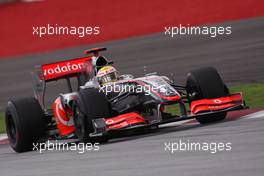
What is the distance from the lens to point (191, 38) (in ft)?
86.6

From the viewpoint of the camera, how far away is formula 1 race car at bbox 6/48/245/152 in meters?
12.4

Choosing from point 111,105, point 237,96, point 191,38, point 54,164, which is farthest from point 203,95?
point 191,38

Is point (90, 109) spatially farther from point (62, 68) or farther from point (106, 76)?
point (62, 68)

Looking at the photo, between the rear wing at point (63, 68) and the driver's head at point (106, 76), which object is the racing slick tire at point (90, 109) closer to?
the driver's head at point (106, 76)

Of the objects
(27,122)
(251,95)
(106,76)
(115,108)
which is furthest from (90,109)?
(251,95)

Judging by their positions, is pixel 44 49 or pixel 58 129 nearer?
pixel 58 129

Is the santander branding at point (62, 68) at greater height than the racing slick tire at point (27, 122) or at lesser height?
greater

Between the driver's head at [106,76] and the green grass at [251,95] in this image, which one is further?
the green grass at [251,95]

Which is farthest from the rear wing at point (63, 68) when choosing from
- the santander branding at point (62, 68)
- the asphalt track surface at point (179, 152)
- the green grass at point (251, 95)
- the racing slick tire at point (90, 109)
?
the green grass at point (251, 95)

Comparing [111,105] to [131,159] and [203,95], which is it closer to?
[203,95]

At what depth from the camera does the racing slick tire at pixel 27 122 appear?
43.4 ft

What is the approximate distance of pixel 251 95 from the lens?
662 inches
